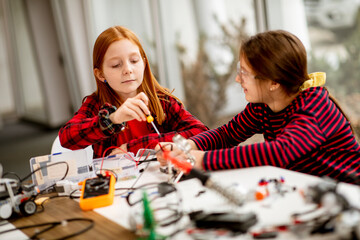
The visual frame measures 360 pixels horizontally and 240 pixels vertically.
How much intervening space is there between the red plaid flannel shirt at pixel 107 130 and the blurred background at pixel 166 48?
3.72ft

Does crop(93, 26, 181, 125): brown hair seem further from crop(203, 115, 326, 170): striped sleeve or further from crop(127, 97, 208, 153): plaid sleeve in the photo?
crop(203, 115, 326, 170): striped sleeve

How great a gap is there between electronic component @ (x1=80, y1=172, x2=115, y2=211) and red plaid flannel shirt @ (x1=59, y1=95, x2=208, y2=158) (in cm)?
32

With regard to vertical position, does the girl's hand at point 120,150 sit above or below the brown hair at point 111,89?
below

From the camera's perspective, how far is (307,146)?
118 cm

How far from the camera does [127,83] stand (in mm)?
1669

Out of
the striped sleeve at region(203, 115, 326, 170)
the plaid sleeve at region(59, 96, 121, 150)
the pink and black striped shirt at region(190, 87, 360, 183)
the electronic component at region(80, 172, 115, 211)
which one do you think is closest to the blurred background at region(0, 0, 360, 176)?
the pink and black striped shirt at region(190, 87, 360, 183)

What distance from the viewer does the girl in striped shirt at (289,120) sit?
1194 millimetres

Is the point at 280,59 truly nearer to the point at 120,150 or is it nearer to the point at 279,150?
the point at 279,150

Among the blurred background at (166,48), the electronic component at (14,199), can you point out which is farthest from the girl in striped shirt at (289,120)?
the blurred background at (166,48)

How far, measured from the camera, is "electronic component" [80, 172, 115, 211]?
43.1 inches

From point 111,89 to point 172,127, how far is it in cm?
35

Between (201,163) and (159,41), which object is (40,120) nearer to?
(159,41)

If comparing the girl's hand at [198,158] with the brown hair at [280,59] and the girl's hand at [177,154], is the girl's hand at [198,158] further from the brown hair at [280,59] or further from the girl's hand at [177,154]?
the brown hair at [280,59]

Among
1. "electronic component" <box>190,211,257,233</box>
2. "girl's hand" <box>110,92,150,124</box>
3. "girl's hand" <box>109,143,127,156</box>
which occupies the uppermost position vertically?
"girl's hand" <box>110,92,150,124</box>
